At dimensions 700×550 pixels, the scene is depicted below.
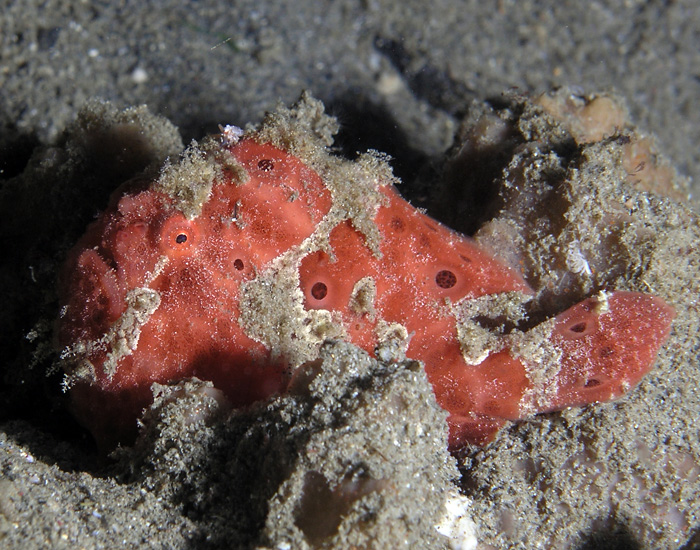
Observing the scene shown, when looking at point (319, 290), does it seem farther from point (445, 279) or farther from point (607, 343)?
point (607, 343)

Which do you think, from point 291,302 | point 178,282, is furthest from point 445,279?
point 178,282

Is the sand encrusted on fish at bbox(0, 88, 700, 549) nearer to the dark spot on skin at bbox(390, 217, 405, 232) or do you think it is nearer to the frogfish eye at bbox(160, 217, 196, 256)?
the dark spot on skin at bbox(390, 217, 405, 232)

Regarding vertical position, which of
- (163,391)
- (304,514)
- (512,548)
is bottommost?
(163,391)

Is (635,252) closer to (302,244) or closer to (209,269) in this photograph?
(302,244)

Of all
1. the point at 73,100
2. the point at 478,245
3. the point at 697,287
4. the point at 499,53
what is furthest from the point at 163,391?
the point at 499,53

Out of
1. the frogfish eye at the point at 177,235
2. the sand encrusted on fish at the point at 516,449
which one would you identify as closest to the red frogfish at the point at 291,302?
the frogfish eye at the point at 177,235

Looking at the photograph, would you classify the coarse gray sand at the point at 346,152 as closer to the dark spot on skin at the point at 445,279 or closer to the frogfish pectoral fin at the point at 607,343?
the frogfish pectoral fin at the point at 607,343
